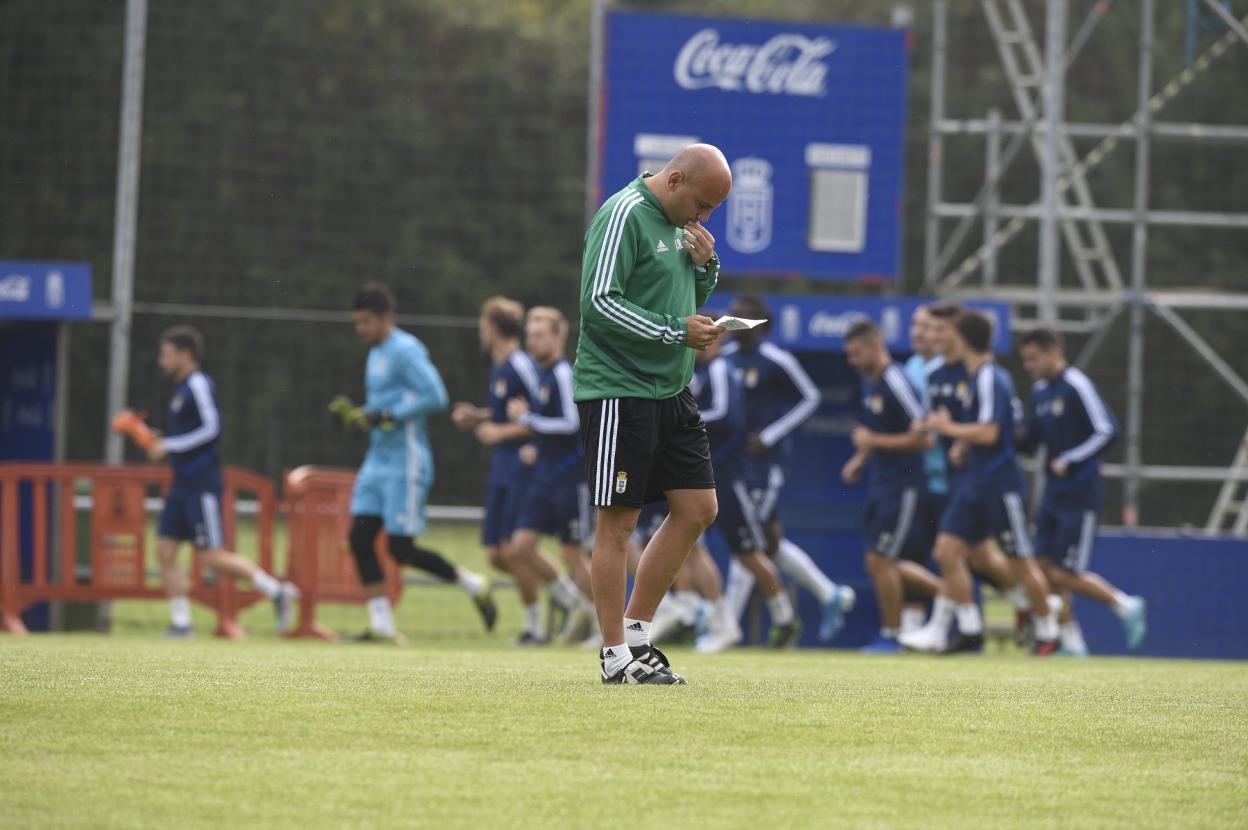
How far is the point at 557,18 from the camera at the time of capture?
39.8 m

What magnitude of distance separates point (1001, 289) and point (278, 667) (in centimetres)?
1146

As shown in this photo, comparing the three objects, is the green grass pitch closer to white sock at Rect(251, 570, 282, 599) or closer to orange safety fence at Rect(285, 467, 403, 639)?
white sock at Rect(251, 570, 282, 599)

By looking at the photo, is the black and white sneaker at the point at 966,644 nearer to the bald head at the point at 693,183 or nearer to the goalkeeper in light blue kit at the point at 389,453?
the goalkeeper in light blue kit at the point at 389,453

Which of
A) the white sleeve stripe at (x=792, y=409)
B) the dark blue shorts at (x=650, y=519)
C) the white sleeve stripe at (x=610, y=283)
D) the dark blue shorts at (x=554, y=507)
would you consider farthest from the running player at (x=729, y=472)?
the white sleeve stripe at (x=610, y=283)

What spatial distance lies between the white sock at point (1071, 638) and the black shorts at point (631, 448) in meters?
7.05

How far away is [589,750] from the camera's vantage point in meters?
5.61

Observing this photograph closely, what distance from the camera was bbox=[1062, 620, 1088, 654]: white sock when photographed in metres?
13.8

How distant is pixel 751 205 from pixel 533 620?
4.33 meters

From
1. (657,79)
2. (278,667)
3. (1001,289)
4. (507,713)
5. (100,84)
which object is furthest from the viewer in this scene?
(100,84)

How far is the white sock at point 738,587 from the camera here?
14303 millimetres

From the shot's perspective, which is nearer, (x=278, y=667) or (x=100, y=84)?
(x=278, y=667)

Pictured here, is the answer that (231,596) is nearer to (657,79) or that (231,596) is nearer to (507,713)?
(657,79)

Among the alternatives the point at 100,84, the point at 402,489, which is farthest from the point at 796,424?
the point at 100,84

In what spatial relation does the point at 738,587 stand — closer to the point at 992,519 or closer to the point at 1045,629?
the point at 992,519
